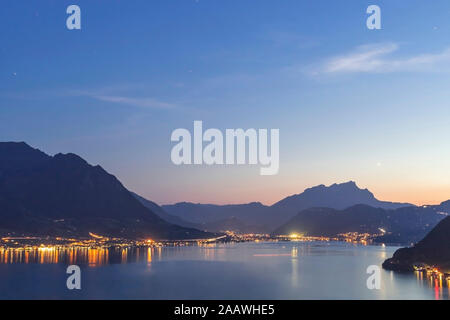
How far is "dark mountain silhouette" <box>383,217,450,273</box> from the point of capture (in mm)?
92438

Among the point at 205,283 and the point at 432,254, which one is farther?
the point at 432,254

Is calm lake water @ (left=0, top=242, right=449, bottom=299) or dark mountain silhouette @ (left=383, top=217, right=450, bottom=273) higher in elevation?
dark mountain silhouette @ (left=383, top=217, right=450, bottom=273)

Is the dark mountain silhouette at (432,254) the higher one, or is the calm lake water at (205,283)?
the dark mountain silhouette at (432,254)

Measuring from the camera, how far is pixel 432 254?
9656 centimetres

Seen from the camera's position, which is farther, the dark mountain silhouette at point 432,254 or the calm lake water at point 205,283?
the dark mountain silhouette at point 432,254

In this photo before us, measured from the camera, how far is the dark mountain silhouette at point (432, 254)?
92438mm

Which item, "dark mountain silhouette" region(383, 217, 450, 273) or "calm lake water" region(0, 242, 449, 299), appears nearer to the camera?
"calm lake water" region(0, 242, 449, 299)

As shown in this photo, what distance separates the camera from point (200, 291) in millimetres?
76000
